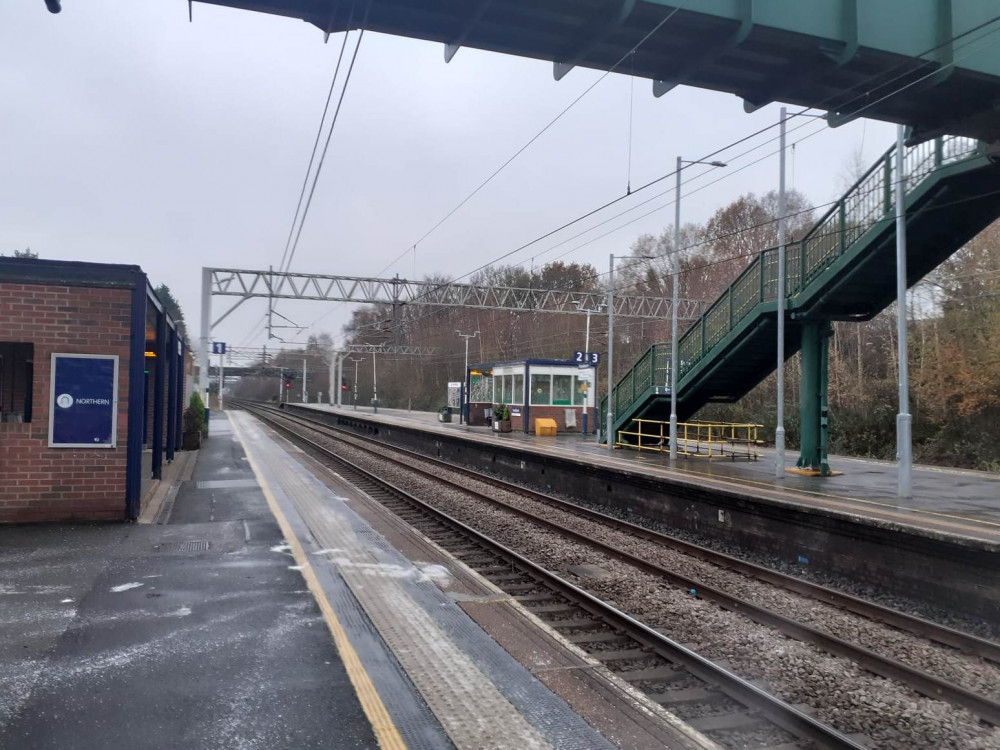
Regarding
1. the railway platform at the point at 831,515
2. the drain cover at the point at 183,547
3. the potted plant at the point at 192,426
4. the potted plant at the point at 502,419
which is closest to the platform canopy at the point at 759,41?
the railway platform at the point at 831,515

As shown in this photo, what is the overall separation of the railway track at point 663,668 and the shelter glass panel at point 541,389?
64.9 ft

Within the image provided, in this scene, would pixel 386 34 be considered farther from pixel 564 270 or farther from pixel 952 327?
pixel 564 270

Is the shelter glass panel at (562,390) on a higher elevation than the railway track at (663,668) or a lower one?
higher

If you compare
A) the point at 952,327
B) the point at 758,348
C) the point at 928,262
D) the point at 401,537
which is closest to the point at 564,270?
the point at 952,327

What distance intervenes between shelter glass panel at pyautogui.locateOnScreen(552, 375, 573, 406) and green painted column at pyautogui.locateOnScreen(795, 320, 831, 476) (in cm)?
1496

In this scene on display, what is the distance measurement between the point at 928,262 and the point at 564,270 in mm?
43803

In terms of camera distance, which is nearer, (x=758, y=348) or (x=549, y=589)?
(x=549, y=589)

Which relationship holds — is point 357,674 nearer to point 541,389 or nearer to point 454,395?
point 541,389

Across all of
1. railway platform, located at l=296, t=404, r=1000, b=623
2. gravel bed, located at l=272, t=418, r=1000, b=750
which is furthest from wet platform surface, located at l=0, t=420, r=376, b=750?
railway platform, located at l=296, t=404, r=1000, b=623

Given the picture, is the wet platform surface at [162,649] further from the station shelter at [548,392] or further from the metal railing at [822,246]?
the station shelter at [548,392]

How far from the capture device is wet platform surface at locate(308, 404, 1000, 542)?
9.66m

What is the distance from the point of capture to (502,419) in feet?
97.5

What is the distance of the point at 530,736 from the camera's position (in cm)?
395

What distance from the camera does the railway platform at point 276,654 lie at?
392cm
